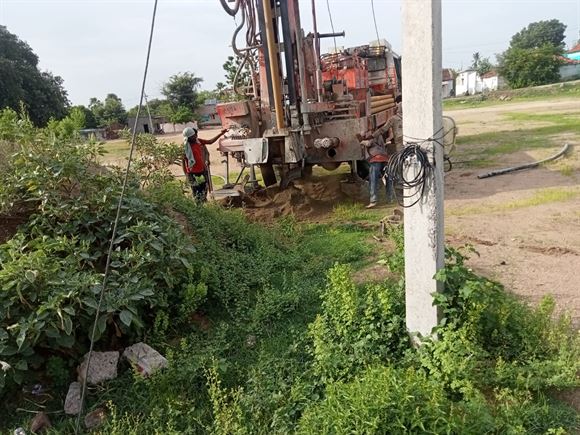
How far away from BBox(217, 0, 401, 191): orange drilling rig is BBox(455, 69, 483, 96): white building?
215ft

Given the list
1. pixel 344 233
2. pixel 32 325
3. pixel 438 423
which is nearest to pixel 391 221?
pixel 344 233

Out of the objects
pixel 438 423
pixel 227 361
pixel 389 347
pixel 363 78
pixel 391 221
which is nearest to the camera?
pixel 438 423

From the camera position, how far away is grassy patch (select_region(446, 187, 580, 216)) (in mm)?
6941

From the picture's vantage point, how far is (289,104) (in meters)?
7.17

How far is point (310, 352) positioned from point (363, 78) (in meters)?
6.61

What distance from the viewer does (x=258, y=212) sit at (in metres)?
7.45

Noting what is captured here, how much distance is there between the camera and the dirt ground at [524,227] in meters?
4.40

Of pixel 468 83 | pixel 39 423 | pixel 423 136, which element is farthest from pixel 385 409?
pixel 468 83

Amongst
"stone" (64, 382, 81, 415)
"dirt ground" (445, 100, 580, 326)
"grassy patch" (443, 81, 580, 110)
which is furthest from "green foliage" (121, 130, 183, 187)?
"grassy patch" (443, 81, 580, 110)

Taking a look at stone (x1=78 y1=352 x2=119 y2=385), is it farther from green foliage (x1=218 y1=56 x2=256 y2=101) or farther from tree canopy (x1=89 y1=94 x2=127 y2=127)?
tree canopy (x1=89 y1=94 x2=127 y2=127)

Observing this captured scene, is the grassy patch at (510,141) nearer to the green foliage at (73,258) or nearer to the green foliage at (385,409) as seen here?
the green foliage at (73,258)

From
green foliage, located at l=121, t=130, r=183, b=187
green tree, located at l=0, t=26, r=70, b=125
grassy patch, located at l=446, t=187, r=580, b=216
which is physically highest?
green tree, located at l=0, t=26, r=70, b=125

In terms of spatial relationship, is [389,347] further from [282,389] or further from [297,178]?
[297,178]

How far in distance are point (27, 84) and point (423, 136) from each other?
1387 inches
